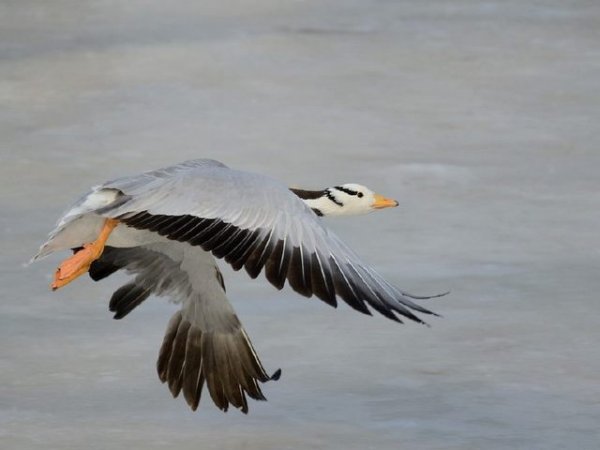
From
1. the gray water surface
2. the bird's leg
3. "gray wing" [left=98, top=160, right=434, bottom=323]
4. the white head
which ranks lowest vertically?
the gray water surface

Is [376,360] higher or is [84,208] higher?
[84,208]

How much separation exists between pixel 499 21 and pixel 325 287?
731 cm

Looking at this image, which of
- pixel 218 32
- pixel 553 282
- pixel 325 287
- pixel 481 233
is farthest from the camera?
pixel 218 32

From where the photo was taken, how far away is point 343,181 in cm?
882

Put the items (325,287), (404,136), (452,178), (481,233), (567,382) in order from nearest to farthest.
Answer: (325,287) → (567,382) → (481,233) → (452,178) → (404,136)

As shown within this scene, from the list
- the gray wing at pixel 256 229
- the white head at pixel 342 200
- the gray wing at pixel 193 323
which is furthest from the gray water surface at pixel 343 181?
the gray wing at pixel 256 229

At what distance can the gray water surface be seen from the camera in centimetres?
599

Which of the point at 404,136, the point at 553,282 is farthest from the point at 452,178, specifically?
the point at 553,282

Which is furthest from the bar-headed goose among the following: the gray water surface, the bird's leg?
the gray water surface

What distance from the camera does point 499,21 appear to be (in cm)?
1226

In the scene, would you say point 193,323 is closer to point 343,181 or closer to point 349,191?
point 349,191

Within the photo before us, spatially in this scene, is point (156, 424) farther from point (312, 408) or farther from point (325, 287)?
point (325, 287)

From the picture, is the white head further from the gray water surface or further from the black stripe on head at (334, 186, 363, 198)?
the gray water surface

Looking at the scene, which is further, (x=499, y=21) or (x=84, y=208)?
(x=499, y=21)
